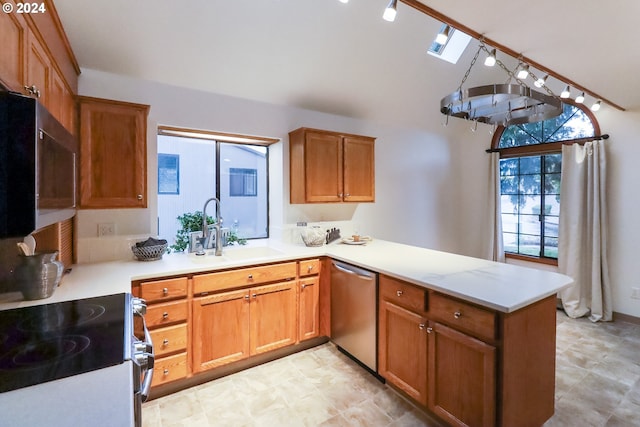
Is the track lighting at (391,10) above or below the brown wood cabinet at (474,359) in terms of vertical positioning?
above

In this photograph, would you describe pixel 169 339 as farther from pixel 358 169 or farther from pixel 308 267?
pixel 358 169

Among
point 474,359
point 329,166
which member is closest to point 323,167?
point 329,166

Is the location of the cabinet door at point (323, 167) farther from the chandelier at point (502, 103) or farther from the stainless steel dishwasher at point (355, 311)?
the chandelier at point (502, 103)

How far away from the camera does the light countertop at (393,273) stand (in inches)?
63.3

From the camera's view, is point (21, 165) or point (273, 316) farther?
point (273, 316)

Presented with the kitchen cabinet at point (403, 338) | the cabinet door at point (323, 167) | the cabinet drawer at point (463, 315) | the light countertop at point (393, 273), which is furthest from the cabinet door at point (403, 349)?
the cabinet door at point (323, 167)

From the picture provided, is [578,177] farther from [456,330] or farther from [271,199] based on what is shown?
[271,199]

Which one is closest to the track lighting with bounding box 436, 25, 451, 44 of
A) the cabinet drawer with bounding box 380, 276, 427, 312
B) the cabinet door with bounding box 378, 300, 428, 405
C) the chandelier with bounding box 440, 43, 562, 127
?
the chandelier with bounding box 440, 43, 562, 127

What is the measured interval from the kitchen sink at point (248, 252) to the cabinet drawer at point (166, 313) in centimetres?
74

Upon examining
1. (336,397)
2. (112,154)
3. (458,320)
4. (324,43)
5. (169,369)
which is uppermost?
(324,43)

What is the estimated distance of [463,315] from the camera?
66.5 inches

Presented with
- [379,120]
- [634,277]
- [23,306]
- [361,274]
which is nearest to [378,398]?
A: [361,274]

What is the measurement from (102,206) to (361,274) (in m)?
1.97

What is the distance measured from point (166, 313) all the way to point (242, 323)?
58 cm
